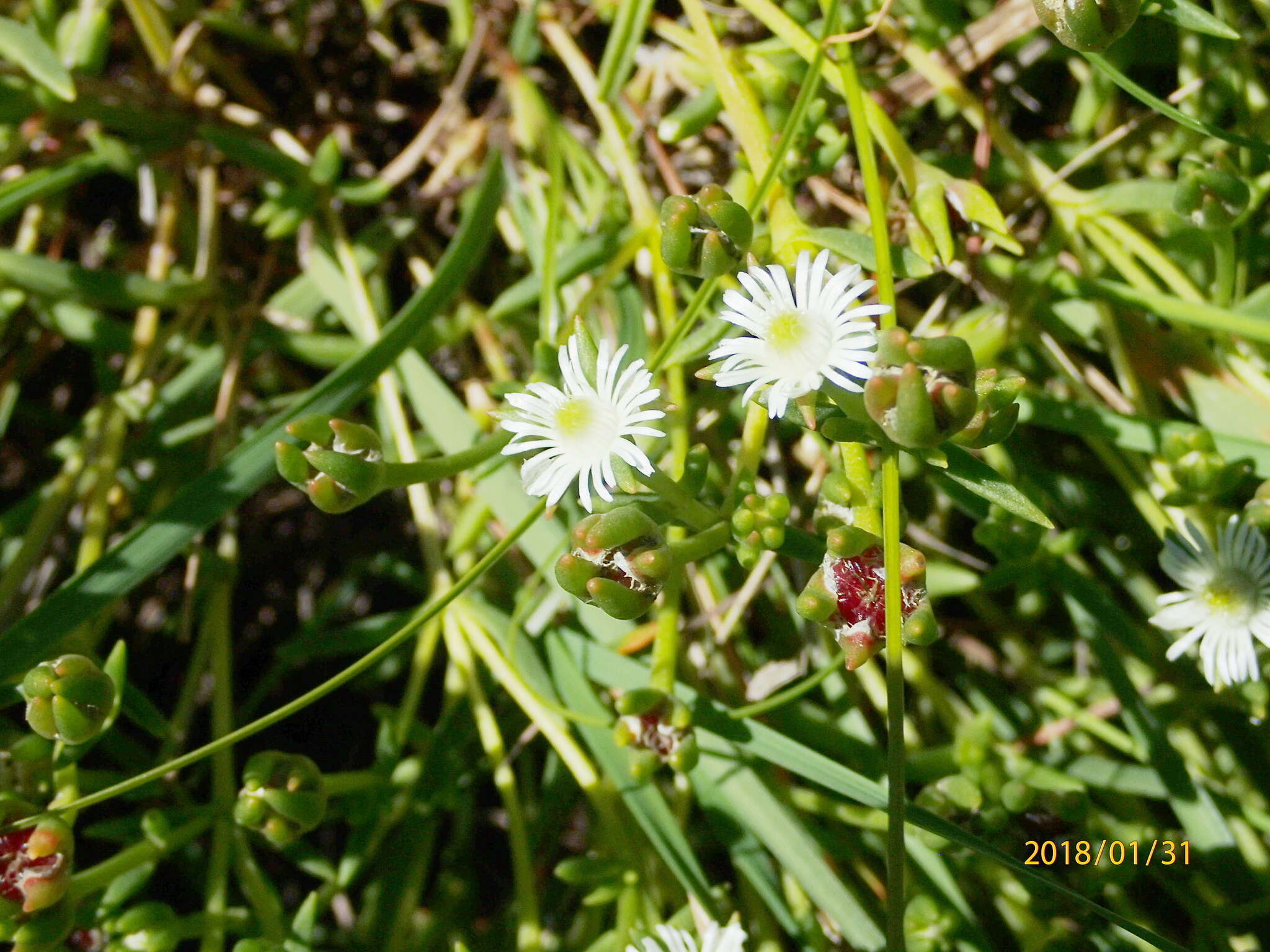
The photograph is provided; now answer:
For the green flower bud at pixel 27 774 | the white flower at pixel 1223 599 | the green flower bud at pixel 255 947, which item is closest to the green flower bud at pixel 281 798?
the green flower bud at pixel 255 947

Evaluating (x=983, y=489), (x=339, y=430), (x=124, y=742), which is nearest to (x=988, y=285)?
(x=983, y=489)

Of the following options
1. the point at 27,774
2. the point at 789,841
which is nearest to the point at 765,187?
the point at 789,841

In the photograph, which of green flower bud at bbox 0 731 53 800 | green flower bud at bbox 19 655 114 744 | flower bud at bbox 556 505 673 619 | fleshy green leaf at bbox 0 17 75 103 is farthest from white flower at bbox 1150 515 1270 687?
fleshy green leaf at bbox 0 17 75 103

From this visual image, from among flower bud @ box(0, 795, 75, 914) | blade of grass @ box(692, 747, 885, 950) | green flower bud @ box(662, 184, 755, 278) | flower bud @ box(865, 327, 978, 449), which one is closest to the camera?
flower bud @ box(865, 327, 978, 449)

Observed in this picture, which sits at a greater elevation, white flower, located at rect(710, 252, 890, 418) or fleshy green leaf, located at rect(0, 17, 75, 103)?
fleshy green leaf, located at rect(0, 17, 75, 103)

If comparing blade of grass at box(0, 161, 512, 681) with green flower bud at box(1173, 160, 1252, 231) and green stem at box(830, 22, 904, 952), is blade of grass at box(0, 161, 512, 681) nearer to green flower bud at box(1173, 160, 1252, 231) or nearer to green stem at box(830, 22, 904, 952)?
green stem at box(830, 22, 904, 952)
